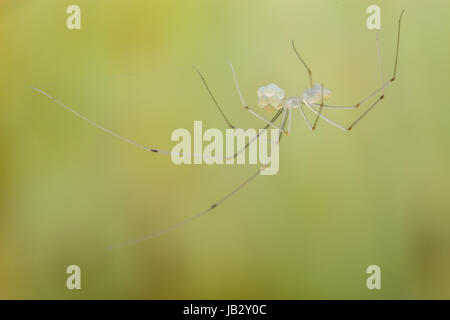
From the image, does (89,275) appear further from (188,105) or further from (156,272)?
(188,105)

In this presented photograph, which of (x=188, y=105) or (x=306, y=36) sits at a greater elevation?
(x=306, y=36)

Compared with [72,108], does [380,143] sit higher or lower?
lower

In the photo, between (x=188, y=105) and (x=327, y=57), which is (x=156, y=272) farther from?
(x=327, y=57)

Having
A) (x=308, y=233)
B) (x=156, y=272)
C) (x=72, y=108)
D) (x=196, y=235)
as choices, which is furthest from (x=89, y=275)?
(x=308, y=233)

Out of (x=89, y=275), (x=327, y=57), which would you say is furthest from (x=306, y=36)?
(x=89, y=275)
